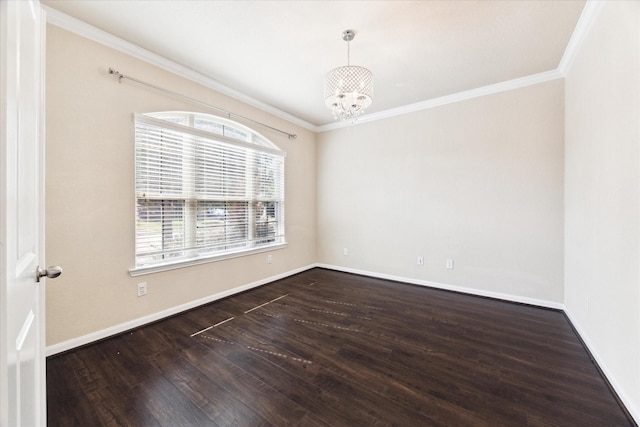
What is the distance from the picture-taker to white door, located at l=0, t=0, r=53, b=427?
0.56 metres

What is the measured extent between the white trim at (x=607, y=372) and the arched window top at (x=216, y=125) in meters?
4.15

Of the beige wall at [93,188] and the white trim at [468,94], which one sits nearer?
the beige wall at [93,188]

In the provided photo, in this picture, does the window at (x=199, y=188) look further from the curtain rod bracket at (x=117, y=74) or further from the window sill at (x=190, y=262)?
the curtain rod bracket at (x=117, y=74)

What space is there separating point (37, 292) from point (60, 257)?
1.47 meters

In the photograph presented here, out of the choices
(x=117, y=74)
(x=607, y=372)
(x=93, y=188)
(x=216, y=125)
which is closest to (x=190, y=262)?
(x=93, y=188)

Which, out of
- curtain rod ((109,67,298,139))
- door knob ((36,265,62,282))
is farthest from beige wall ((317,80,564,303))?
door knob ((36,265,62,282))

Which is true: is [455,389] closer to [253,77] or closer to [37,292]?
[37,292]

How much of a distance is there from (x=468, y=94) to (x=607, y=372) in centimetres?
317

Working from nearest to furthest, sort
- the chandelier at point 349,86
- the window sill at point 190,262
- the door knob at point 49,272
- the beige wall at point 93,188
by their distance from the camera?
the door knob at point 49,272, the beige wall at point 93,188, the chandelier at point 349,86, the window sill at point 190,262

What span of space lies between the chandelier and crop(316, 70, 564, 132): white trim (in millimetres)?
1830

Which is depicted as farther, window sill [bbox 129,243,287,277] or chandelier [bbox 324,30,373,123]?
window sill [bbox 129,243,287,277]

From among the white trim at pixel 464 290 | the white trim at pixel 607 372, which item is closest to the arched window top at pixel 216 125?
the white trim at pixel 464 290

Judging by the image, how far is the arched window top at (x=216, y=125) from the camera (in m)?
2.85

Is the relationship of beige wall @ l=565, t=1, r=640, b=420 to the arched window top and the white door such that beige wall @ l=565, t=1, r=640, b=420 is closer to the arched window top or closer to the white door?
the white door
